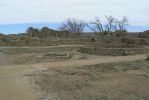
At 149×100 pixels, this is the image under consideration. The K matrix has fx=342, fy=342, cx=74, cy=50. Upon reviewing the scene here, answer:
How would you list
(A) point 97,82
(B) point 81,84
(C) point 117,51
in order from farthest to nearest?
(C) point 117,51, (A) point 97,82, (B) point 81,84

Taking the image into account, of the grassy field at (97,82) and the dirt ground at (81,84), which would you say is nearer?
the dirt ground at (81,84)

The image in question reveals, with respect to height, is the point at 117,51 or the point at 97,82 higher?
the point at 117,51

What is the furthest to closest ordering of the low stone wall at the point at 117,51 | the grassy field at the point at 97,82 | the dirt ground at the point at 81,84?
1. the low stone wall at the point at 117,51
2. the grassy field at the point at 97,82
3. the dirt ground at the point at 81,84

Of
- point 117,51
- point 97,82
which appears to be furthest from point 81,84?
point 117,51

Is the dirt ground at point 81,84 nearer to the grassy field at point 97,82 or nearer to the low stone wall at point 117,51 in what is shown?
the grassy field at point 97,82

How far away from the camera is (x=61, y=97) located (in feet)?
36.4

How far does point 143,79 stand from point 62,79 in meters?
3.56

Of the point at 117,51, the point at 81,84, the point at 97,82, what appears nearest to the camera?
the point at 81,84

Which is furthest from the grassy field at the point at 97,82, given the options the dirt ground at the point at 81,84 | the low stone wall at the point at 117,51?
the low stone wall at the point at 117,51

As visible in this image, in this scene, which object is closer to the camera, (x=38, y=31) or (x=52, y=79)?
(x=52, y=79)

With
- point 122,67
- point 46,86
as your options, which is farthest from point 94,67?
point 46,86

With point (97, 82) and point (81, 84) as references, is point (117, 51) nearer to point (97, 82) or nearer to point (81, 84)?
point (97, 82)

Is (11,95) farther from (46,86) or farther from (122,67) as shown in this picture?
(122,67)

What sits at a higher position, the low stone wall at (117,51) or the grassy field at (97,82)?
the low stone wall at (117,51)
